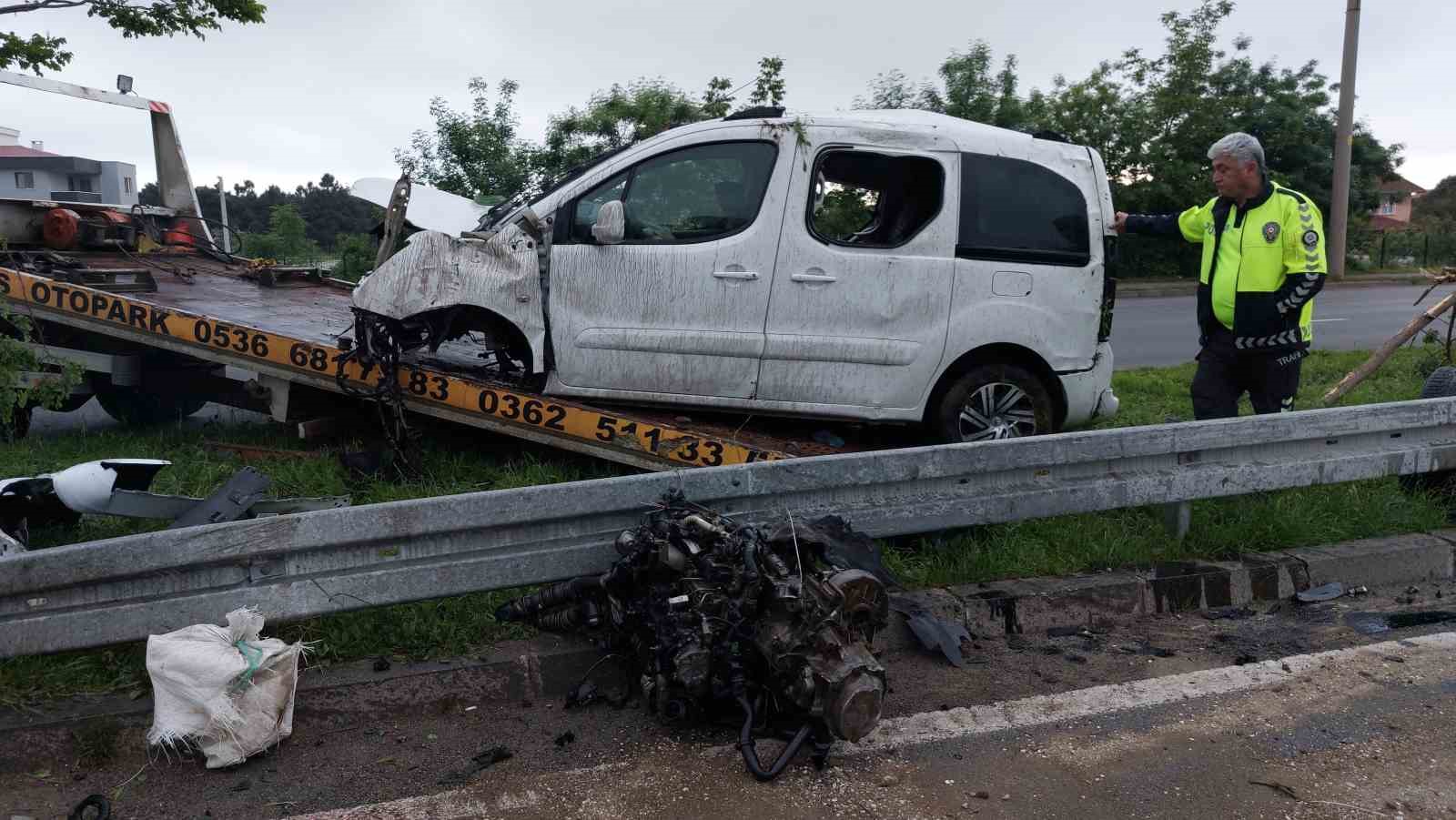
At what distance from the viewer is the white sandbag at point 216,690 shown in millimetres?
3244

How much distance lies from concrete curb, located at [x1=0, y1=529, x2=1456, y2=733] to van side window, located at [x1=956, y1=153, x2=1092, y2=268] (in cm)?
170

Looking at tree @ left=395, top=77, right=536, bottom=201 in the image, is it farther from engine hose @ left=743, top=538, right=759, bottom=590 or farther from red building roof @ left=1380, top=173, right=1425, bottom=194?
red building roof @ left=1380, top=173, right=1425, bottom=194

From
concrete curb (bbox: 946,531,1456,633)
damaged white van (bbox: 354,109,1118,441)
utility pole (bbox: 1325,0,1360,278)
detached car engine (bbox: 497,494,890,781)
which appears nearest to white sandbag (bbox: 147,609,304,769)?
detached car engine (bbox: 497,494,890,781)

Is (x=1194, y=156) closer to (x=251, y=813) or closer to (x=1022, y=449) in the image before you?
(x=1022, y=449)

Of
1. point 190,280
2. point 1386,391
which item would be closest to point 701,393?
point 190,280

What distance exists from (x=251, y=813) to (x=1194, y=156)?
97.2 feet

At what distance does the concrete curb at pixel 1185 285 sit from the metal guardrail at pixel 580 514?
1841 cm

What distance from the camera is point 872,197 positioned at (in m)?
6.34

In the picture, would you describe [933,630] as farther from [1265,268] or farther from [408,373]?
[408,373]

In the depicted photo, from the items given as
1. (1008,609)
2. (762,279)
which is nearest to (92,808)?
(1008,609)

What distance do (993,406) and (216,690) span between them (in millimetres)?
3809

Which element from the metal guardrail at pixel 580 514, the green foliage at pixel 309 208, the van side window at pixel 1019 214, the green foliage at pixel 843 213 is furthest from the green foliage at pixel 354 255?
the metal guardrail at pixel 580 514

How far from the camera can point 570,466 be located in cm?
562

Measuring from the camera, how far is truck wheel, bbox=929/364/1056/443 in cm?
556
